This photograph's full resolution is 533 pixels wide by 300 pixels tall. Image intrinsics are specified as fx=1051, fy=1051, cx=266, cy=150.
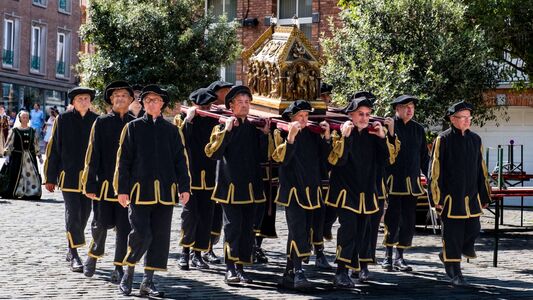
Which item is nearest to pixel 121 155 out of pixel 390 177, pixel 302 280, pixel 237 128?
pixel 237 128

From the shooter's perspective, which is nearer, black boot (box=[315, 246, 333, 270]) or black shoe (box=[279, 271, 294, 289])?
black shoe (box=[279, 271, 294, 289])

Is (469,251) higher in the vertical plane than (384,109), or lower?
lower

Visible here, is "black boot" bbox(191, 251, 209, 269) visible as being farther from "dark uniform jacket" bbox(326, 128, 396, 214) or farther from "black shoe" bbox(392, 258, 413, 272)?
"black shoe" bbox(392, 258, 413, 272)

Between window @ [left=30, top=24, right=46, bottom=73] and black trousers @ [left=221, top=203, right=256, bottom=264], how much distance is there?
1567 inches

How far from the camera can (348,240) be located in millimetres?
10891

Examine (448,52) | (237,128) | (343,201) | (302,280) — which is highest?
(448,52)

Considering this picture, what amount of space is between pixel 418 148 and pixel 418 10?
223 inches

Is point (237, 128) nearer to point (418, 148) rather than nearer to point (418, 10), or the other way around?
point (418, 148)

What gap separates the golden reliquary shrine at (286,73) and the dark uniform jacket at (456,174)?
1.65 metres

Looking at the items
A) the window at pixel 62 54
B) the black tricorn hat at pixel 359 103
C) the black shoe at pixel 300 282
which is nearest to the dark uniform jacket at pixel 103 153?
the black shoe at pixel 300 282

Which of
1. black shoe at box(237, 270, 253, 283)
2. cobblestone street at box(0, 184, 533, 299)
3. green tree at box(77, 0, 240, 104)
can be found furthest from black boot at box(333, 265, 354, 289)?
green tree at box(77, 0, 240, 104)

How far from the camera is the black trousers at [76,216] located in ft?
38.2

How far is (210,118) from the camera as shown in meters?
12.3

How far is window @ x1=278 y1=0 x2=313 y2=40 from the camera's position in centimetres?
2952
